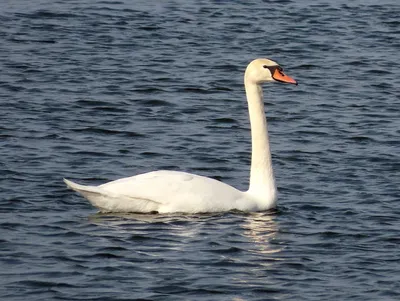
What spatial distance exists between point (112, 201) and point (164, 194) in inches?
17.9

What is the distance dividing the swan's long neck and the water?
0.23 m

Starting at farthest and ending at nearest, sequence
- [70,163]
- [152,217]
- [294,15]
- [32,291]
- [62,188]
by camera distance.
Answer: [294,15], [70,163], [62,188], [152,217], [32,291]

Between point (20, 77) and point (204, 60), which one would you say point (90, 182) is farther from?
point (204, 60)

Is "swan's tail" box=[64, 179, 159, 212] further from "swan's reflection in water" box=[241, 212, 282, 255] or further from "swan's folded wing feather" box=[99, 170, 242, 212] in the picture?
"swan's reflection in water" box=[241, 212, 282, 255]

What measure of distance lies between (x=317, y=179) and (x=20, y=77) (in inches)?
251

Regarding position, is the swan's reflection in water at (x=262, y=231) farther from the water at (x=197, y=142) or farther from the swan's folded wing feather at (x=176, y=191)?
the swan's folded wing feather at (x=176, y=191)

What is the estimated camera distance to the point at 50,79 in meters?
18.0

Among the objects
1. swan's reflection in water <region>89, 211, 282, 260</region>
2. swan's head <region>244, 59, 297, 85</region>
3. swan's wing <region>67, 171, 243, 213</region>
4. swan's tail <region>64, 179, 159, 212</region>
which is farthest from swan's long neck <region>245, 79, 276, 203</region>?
swan's tail <region>64, 179, 159, 212</region>

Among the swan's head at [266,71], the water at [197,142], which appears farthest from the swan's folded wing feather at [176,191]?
the swan's head at [266,71]

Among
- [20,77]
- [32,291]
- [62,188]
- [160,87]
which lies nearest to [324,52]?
[160,87]

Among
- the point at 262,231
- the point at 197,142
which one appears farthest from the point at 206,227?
the point at 197,142

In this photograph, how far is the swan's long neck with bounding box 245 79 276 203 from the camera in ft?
38.5

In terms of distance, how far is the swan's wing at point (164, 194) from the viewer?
11.1 metres

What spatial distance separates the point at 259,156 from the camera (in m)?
12.0
